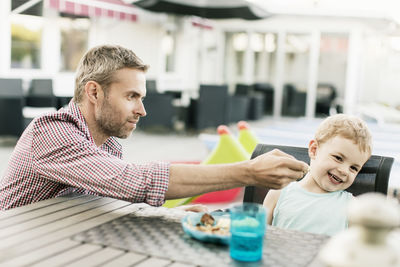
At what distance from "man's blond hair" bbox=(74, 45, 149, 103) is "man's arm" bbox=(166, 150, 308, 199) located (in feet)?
1.67

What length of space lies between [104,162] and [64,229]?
0.27m

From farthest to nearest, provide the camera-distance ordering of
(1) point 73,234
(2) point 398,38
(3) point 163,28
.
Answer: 1. (2) point 398,38
2. (3) point 163,28
3. (1) point 73,234

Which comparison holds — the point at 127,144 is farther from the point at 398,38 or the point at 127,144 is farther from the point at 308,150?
the point at 398,38

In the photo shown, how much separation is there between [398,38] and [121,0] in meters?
8.12

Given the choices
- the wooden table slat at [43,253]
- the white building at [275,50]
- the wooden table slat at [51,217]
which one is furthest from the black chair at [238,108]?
the wooden table slat at [43,253]

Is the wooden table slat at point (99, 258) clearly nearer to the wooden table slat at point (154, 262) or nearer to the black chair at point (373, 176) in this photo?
the wooden table slat at point (154, 262)

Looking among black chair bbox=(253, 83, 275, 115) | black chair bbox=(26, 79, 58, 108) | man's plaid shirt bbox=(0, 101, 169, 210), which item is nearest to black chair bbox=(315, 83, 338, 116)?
black chair bbox=(253, 83, 275, 115)

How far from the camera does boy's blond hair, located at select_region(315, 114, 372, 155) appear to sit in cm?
181

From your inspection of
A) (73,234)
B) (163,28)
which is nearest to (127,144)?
(163,28)

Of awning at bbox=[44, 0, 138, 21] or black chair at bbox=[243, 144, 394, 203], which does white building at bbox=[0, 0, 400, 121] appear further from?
black chair at bbox=[243, 144, 394, 203]

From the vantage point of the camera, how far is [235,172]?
Result: 1467mm

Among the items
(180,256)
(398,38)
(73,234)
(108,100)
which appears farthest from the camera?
(398,38)

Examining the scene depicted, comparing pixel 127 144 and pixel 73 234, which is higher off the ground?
pixel 73 234

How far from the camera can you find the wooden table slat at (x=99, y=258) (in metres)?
1.12
